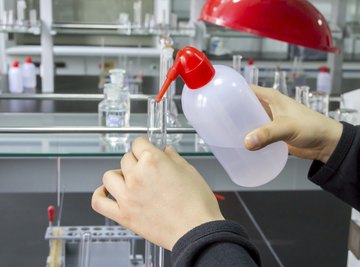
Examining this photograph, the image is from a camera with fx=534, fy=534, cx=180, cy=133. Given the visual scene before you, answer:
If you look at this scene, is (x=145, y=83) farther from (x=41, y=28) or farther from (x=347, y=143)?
(x=347, y=143)

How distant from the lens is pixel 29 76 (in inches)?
134

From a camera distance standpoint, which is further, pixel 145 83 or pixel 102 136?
pixel 145 83

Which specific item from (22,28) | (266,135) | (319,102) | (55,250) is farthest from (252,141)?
(22,28)

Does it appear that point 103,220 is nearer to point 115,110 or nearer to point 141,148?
point 115,110

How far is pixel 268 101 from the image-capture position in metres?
0.92

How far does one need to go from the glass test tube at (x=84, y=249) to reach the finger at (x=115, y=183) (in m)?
0.63

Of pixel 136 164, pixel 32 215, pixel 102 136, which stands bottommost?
pixel 32 215

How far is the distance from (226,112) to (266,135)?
8cm

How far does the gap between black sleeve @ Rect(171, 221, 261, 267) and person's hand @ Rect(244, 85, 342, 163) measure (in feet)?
0.99

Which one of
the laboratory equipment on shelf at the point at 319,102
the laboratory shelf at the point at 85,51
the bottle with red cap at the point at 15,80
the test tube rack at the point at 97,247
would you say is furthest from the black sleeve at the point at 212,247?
the laboratory shelf at the point at 85,51

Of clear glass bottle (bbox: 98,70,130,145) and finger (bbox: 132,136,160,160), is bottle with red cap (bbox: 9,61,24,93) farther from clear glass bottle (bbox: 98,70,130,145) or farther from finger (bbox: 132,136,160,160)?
finger (bbox: 132,136,160,160)

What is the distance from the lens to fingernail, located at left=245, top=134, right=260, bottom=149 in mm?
739

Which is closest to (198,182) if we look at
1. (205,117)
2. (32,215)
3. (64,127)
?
(205,117)

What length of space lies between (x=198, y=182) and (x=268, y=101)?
1.16 ft
